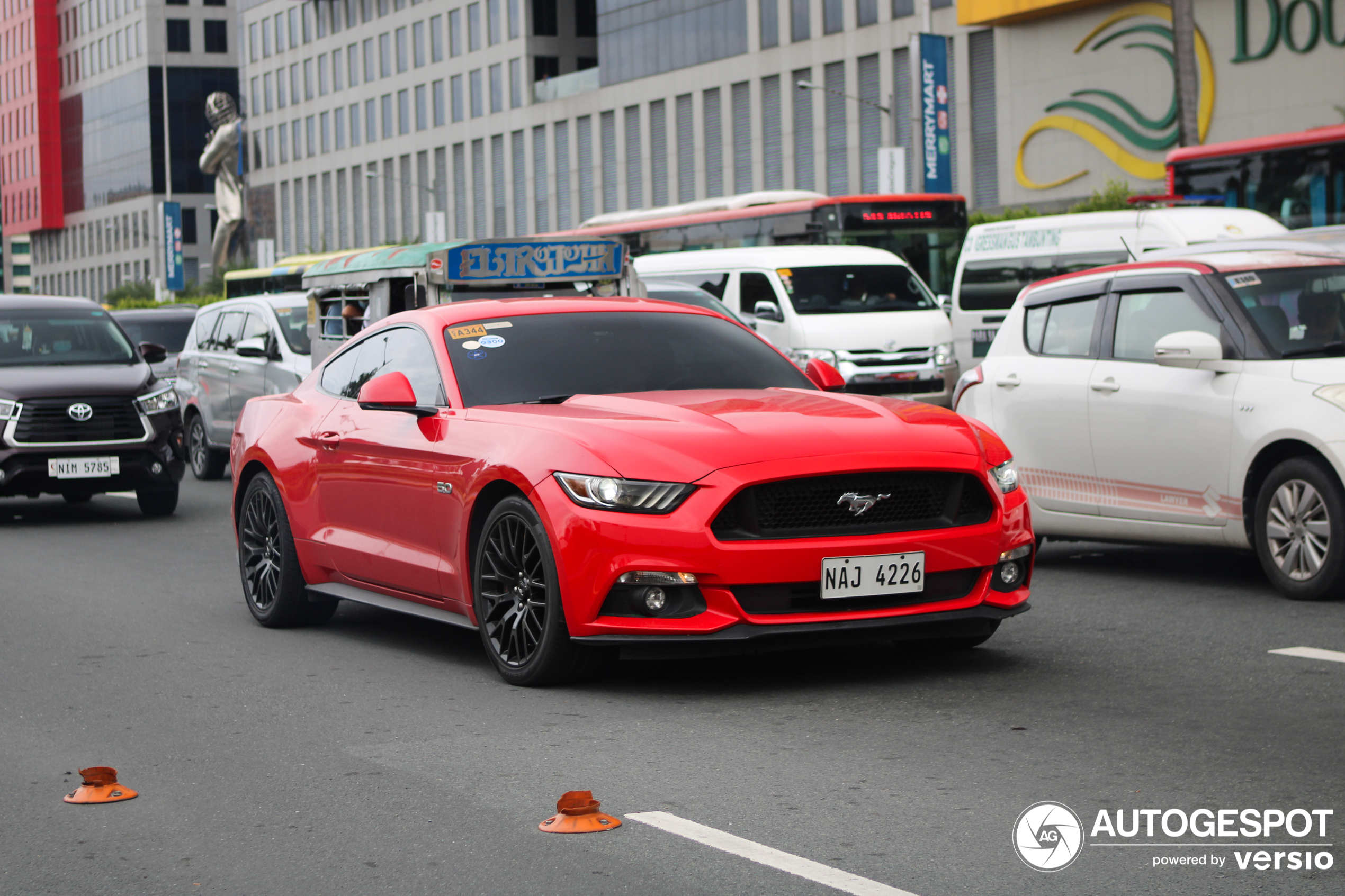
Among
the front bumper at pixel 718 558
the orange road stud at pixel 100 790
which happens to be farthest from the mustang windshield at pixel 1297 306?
the orange road stud at pixel 100 790

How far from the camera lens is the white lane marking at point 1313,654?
7.14 metres

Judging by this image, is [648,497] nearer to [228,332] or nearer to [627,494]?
[627,494]

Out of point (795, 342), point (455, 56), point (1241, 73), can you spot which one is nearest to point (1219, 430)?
point (795, 342)

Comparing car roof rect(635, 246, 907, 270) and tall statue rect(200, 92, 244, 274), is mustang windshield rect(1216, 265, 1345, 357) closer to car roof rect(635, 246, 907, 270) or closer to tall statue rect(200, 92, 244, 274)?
car roof rect(635, 246, 907, 270)

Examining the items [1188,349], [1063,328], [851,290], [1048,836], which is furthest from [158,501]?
[1048,836]

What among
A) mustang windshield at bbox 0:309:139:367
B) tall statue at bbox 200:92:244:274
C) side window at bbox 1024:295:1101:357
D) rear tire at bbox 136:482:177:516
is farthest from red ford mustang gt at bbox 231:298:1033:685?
tall statue at bbox 200:92:244:274

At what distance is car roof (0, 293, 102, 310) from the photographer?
15.5 m

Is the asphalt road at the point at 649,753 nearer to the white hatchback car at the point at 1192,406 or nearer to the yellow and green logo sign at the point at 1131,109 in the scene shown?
the white hatchback car at the point at 1192,406

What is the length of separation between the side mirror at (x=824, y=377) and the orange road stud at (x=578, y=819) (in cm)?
334

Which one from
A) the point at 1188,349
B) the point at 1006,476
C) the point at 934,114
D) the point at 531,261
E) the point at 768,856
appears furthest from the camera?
the point at 934,114

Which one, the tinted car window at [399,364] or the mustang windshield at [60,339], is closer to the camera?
the tinted car window at [399,364]

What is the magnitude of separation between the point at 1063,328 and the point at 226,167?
100m

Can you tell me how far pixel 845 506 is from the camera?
645cm

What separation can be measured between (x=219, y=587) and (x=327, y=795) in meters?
5.35
